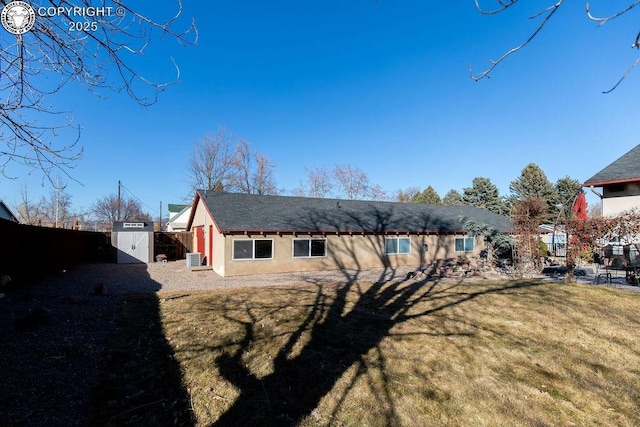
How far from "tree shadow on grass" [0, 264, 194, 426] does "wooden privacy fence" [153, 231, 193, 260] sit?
13.3 m

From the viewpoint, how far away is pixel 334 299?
946 cm

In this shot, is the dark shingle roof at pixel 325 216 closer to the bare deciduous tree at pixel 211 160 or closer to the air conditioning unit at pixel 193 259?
the air conditioning unit at pixel 193 259

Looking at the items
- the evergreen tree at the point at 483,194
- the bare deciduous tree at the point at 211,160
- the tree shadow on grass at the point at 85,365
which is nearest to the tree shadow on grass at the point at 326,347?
the tree shadow on grass at the point at 85,365

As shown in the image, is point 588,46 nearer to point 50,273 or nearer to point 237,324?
point 237,324

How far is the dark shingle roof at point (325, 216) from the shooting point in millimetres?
15297

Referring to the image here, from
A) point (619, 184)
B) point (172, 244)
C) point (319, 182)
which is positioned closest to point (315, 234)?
point (172, 244)

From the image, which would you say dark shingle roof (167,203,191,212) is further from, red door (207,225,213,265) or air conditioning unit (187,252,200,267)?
red door (207,225,213,265)

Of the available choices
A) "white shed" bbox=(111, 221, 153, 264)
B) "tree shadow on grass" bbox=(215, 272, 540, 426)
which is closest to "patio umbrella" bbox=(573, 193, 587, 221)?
"tree shadow on grass" bbox=(215, 272, 540, 426)

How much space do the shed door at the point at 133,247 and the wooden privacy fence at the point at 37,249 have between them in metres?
2.13

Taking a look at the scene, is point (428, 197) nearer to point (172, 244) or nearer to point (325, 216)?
point (325, 216)

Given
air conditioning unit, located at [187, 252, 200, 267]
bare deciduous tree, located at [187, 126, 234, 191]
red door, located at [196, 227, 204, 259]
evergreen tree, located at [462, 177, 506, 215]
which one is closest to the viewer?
air conditioning unit, located at [187, 252, 200, 267]

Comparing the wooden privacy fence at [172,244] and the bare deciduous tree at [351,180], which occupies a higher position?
the bare deciduous tree at [351,180]

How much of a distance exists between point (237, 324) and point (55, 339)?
129 inches

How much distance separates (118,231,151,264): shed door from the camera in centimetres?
1981
